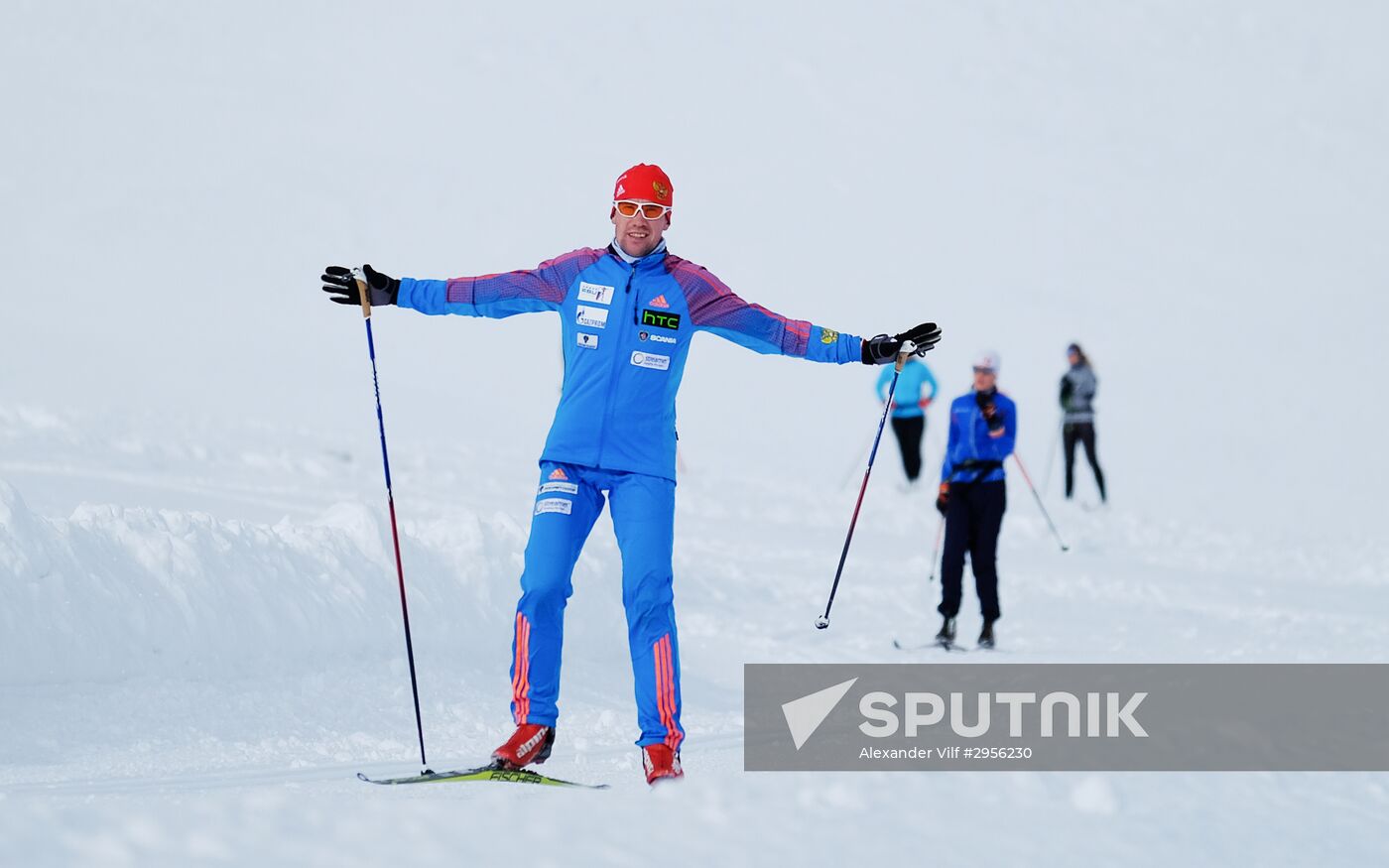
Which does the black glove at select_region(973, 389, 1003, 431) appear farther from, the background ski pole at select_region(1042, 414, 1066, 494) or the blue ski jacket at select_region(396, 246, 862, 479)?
the background ski pole at select_region(1042, 414, 1066, 494)

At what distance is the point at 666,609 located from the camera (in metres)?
5.21

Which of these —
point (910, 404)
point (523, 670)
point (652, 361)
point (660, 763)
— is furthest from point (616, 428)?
point (910, 404)

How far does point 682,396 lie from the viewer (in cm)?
3294

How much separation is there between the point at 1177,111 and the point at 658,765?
188 ft

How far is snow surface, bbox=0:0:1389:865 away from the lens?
4.49 metres

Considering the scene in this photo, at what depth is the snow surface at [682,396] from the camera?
14.7 feet

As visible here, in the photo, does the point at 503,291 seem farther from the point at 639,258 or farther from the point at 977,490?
the point at 977,490

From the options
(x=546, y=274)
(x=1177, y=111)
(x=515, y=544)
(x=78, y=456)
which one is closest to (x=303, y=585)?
(x=515, y=544)

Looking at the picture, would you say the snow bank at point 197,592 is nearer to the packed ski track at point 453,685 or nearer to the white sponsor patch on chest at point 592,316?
the packed ski track at point 453,685

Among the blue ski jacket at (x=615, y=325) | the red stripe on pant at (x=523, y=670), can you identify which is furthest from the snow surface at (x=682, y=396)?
the blue ski jacket at (x=615, y=325)

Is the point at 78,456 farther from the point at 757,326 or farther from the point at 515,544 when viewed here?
the point at 757,326

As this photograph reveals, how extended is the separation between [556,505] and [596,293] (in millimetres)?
732

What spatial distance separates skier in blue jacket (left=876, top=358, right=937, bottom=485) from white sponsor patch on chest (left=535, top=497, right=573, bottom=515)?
12782mm

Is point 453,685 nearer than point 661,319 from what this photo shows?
No
